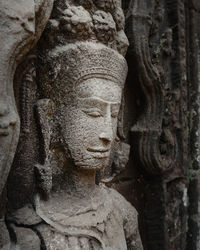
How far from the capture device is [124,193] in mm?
1691

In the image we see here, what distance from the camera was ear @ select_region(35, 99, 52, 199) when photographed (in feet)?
3.80

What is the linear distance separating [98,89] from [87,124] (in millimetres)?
127

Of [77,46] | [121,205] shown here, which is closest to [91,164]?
[121,205]

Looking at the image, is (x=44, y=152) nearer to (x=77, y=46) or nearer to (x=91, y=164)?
(x=91, y=164)

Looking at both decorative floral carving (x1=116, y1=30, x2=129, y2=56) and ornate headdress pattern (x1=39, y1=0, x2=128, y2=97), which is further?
decorative floral carving (x1=116, y1=30, x2=129, y2=56)

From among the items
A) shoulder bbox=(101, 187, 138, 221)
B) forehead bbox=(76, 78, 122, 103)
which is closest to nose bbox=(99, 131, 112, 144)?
forehead bbox=(76, 78, 122, 103)

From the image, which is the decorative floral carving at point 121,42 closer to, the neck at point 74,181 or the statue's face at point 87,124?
the statue's face at point 87,124

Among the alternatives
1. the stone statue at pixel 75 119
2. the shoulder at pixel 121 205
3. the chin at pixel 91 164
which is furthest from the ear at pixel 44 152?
the shoulder at pixel 121 205

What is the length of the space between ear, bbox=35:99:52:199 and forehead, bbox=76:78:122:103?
0.13m

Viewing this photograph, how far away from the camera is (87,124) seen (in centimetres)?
119

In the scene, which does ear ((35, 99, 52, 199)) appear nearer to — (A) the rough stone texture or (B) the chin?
(A) the rough stone texture

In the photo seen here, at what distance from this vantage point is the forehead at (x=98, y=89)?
1190 millimetres

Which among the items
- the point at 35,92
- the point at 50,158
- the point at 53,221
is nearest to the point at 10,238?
the point at 53,221

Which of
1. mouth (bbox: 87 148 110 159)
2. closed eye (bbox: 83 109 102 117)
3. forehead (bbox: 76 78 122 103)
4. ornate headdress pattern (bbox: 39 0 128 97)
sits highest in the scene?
ornate headdress pattern (bbox: 39 0 128 97)
